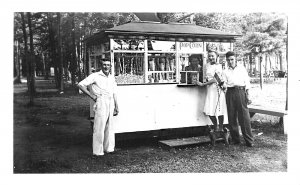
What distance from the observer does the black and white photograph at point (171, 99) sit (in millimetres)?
4527

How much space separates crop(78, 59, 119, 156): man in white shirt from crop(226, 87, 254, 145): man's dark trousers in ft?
6.45

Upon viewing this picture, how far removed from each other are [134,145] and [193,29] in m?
2.39

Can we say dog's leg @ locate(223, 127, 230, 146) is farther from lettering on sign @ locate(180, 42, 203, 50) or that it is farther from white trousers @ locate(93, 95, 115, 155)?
white trousers @ locate(93, 95, 115, 155)

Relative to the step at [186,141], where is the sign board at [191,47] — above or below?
above

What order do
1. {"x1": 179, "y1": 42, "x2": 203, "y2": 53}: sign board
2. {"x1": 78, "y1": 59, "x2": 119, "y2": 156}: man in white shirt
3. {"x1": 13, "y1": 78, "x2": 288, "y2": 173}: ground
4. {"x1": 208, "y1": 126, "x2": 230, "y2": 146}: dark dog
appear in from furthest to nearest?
{"x1": 179, "y1": 42, "x2": 203, "y2": 53}: sign board
{"x1": 208, "y1": 126, "x2": 230, "y2": 146}: dark dog
{"x1": 78, "y1": 59, "x2": 119, "y2": 156}: man in white shirt
{"x1": 13, "y1": 78, "x2": 288, "y2": 173}: ground

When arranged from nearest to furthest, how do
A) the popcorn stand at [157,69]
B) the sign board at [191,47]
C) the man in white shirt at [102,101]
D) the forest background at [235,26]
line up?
the man in white shirt at [102,101]
the forest background at [235,26]
the popcorn stand at [157,69]
the sign board at [191,47]

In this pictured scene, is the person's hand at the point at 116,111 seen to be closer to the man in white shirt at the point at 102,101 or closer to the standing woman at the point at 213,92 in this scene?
the man in white shirt at the point at 102,101

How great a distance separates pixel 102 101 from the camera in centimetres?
473

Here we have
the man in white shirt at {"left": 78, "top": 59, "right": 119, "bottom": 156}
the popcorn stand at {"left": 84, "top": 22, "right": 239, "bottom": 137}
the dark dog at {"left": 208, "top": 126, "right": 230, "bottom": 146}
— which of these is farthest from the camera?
the dark dog at {"left": 208, "top": 126, "right": 230, "bottom": 146}

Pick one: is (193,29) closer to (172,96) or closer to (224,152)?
(172,96)

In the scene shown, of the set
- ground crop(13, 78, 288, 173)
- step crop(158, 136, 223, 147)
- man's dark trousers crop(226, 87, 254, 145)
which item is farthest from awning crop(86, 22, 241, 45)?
step crop(158, 136, 223, 147)

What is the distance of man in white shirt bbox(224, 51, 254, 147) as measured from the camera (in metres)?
5.17

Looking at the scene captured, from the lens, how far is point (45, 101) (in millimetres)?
8906

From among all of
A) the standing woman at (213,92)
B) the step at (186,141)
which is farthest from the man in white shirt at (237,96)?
the step at (186,141)
